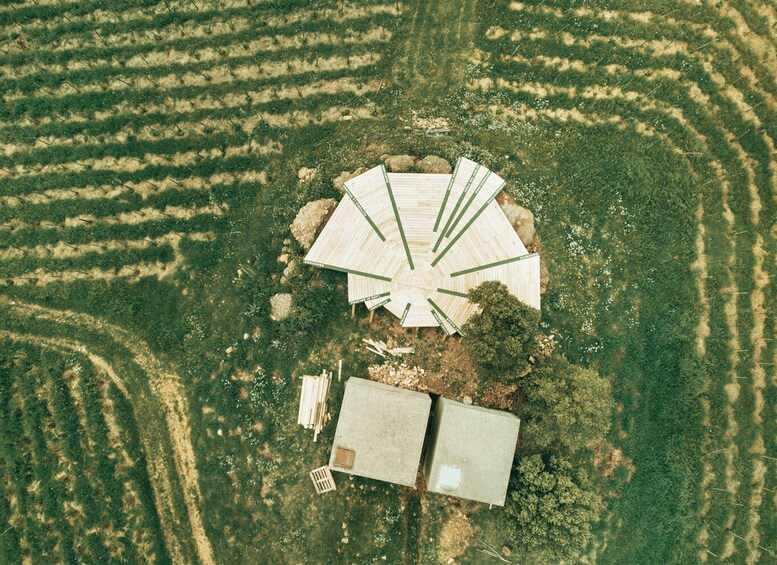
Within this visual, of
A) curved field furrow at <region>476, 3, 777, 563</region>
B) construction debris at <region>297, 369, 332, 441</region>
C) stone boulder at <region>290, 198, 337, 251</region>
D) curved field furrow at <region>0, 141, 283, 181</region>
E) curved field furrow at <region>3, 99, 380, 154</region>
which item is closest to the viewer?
construction debris at <region>297, 369, 332, 441</region>

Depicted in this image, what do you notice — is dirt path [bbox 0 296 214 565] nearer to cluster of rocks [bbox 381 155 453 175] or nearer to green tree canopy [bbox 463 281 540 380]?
green tree canopy [bbox 463 281 540 380]

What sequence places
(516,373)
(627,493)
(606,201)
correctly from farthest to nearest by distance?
1. (606,201)
2. (627,493)
3. (516,373)

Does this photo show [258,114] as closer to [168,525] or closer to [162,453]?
[162,453]

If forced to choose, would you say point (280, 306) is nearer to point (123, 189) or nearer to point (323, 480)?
point (323, 480)

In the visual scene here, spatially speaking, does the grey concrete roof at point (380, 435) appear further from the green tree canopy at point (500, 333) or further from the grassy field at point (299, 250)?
the green tree canopy at point (500, 333)

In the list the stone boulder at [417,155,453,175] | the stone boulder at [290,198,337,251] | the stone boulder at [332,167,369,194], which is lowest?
the stone boulder at [290,198,337,251]

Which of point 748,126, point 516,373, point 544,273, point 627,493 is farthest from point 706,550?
point 748,126

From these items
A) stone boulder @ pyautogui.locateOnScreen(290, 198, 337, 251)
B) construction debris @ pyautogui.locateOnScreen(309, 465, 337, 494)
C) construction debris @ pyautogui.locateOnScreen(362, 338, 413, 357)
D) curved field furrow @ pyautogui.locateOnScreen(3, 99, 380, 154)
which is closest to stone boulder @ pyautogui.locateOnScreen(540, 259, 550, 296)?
construction debris @ pyautogui.locateOnScreen(362, 338, 413, 357)
